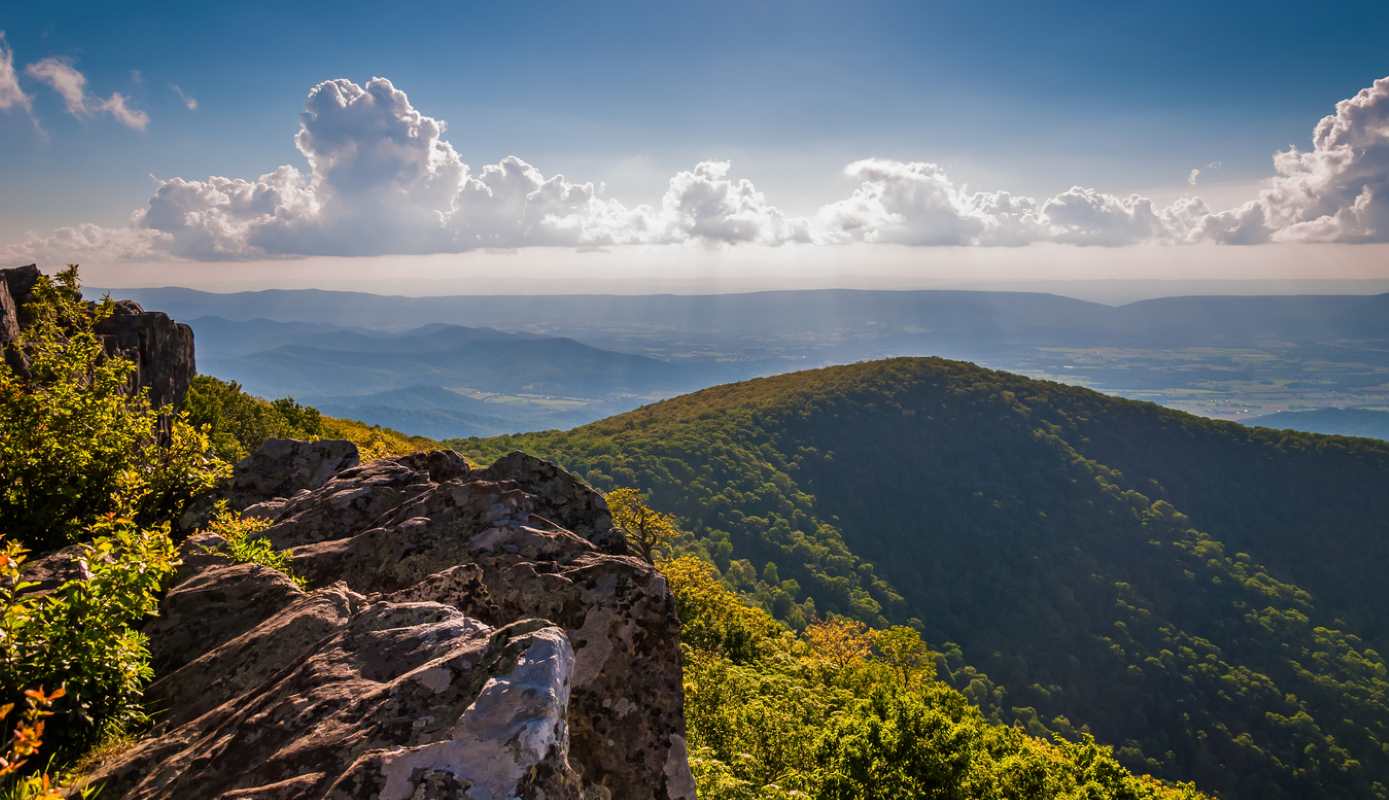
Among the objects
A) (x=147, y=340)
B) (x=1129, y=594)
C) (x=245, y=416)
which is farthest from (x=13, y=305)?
(x=1129, y=594)

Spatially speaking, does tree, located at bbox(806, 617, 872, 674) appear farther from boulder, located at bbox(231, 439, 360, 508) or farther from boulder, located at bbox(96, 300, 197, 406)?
boulder, located at bbox(96, 300, 197, 406)

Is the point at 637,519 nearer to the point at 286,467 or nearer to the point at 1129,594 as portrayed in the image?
the point at 286,467

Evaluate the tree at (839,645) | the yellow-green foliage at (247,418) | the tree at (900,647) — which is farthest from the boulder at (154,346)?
the tree at (900,647)

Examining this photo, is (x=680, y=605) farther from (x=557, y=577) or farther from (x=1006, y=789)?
(x=557, y=577)

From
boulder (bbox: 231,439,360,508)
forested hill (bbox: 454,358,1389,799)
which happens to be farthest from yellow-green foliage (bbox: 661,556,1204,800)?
forested hill (bbox: 454,358,1389,799)

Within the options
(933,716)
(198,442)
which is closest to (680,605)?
→ (933,716)

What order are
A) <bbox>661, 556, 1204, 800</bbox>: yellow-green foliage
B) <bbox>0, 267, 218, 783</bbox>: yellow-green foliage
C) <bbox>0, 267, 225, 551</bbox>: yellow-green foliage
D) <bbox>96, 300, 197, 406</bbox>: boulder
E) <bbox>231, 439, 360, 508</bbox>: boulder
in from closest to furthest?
1. <bbox>0, 267, 218, 783</bbox>: yellow-green foliage
2. <bbox>0, 267, 225, 551</bbox>: yellow-green foliage
3. <bbox>231, 439, 360, 508</bbox>: boulder
4. <bbox>661, 556, 1204, 800</bbox>: yellow-green foliage
5. <bbox>96, 300, 197, 406</bbox>: boulder
